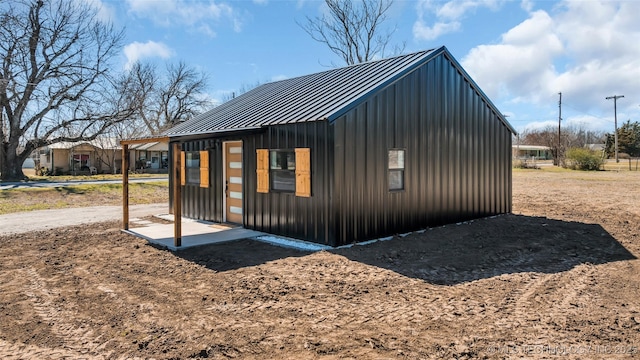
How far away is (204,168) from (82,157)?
2975 centimetres

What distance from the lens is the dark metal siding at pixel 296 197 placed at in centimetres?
739

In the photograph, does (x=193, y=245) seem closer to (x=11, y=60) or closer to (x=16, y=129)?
(x=11, y=60)

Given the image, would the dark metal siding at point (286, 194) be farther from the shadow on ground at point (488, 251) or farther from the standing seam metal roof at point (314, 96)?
the shadow on ground at point (488, 251)

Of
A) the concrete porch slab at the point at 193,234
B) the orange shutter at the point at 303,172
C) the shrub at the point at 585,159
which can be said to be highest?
the shrub at the point at 585,159

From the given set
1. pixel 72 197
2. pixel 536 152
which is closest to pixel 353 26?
pixel 72 197

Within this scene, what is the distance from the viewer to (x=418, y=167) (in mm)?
9055

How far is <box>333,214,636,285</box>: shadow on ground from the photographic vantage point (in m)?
6.07

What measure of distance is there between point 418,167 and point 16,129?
2627cm

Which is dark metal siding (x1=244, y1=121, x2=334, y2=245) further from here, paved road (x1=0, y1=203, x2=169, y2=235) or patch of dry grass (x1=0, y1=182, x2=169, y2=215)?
patch of dry grass (x1=0, y1=182, x2=169, y2=215)

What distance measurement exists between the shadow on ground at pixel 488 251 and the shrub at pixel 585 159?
89.4 ft

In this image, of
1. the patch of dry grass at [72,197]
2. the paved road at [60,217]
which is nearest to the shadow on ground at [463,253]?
the paved road at [60,217]

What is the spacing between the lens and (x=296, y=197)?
8.02m

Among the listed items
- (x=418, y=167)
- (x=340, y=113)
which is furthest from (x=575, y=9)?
(x=340, y=113)

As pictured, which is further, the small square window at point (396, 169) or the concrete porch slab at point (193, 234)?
the small square window at point (396, 169)
